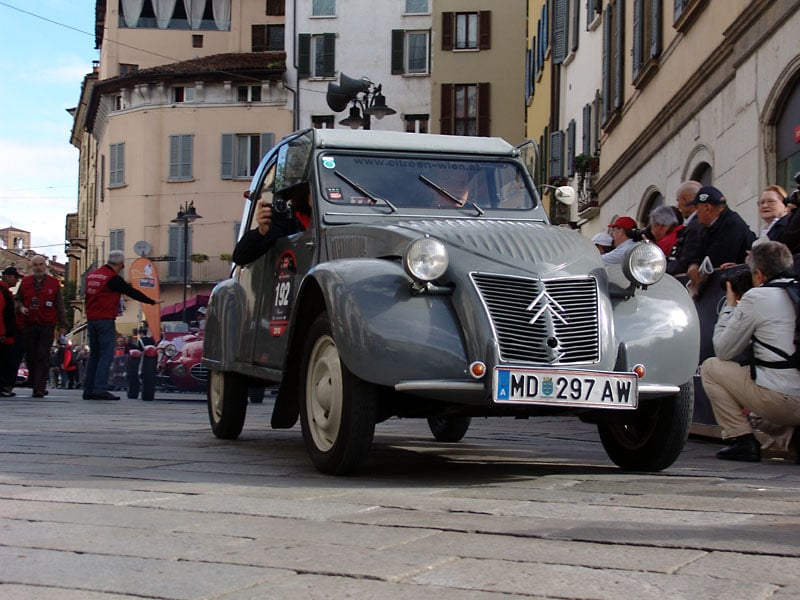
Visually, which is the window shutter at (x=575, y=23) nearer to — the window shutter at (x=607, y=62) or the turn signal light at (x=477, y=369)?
the window shutter at (x=607, y=62)

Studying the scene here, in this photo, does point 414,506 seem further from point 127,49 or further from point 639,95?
point 127,49

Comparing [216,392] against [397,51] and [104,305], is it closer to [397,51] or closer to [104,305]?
→ [104,305]

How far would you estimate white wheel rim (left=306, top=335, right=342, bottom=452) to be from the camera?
6.16 metres

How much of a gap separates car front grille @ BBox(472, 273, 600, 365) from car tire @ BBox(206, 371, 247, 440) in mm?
3340

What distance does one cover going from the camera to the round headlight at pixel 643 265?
634cm

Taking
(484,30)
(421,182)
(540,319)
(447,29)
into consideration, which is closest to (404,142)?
(421,182)

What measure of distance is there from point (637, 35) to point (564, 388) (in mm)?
15363

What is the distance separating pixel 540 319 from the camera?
19.5 ft

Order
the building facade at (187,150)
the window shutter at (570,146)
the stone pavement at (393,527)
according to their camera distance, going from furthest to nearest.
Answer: the building facade at (187,150)
the window shutter at (570,146)
the stone pavement at (393,527)

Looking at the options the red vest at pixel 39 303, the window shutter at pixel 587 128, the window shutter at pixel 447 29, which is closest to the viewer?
the red vest at pixel 39 303

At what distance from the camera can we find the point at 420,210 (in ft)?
25.0

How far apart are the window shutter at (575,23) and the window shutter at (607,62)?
4.15m

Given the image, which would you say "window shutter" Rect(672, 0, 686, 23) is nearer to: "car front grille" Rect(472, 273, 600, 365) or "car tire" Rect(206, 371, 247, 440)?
"car tire" Rect(206, 371, 247, 440)

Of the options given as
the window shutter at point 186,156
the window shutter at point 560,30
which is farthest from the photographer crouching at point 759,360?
the window shutter at point 186,156
